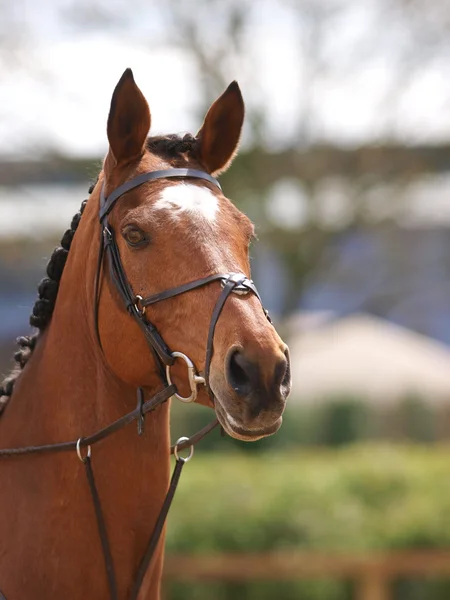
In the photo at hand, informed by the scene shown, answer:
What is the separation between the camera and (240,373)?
2.68m

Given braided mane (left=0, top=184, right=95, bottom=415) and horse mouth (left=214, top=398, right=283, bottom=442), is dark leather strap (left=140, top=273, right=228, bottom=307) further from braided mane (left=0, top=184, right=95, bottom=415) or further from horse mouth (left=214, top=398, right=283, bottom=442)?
braided mane (left=0, top=184, right=95, bottom=415)

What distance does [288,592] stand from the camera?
776cm

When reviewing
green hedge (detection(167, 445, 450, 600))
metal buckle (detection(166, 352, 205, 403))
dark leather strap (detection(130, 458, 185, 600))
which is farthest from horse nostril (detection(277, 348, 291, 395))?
green hedge (detection(167, 445, 450, 600))

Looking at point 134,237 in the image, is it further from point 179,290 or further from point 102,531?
point 102,531

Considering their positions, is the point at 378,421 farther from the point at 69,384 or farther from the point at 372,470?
the point at 69,384

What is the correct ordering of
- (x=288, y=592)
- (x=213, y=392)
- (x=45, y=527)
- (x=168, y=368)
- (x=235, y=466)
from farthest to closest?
(x=235, y=466) < (x=288, y=592) < (x=45, y=527) < (x=168, y=368) < (x=213, y=392)

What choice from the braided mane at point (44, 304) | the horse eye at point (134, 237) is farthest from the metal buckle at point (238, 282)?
the braided mane at point (44, 304)

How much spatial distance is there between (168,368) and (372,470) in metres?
6.43

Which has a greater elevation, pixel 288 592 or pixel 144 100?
pixel 144 100

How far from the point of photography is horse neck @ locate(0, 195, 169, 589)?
10.5ft

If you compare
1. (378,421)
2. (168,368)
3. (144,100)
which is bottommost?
(378,421)

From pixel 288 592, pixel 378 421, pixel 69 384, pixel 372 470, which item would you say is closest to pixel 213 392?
pixel 69 384

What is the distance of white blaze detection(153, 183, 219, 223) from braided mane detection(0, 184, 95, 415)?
0.55 meters

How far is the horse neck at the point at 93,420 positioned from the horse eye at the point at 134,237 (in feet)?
0.69
